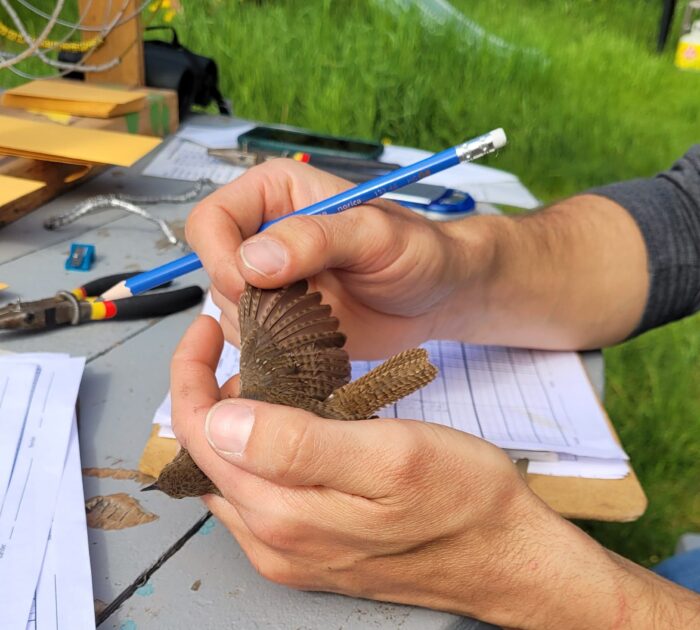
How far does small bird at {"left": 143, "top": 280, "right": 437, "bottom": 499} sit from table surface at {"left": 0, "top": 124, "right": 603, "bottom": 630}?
6cm

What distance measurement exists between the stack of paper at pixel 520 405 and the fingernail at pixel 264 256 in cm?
24

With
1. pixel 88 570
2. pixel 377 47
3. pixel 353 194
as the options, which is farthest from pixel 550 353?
pixel 377 47

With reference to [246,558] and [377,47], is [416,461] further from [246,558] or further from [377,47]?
[377,47]

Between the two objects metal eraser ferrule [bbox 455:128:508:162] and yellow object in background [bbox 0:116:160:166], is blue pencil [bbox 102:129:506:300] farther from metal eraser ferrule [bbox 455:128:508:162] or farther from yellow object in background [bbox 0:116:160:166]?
yellow object in background [bbox 0:116:160:166]

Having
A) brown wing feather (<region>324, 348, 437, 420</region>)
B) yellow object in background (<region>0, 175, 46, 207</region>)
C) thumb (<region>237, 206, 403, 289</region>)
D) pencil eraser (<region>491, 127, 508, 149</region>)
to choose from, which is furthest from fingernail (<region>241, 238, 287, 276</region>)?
yellow object in background (<region>0, 175, 46, 207</region>)

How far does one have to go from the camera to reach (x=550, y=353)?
1.21 meters

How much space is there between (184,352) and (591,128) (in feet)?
11.9

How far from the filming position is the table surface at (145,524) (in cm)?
70

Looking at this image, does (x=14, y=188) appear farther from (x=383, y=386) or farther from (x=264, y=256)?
(x=383, y=386)

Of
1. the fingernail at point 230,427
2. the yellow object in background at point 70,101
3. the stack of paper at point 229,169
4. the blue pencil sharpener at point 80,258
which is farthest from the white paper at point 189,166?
the fingernail at point 230,427

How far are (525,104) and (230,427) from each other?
139 inches

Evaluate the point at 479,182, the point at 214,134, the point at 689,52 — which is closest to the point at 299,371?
the point at 479,182

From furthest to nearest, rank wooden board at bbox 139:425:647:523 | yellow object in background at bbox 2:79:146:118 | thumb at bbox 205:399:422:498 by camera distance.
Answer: yellow object in background at bbox 2:79:146:118 < wooden board at bbox 139:425:647:523 < thumb at bbox 205:399:422:498

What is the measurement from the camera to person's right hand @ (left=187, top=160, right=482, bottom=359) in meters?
0.82
